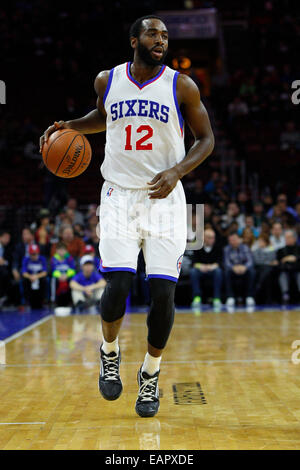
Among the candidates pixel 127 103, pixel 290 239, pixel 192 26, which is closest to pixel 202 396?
pixel 127 103

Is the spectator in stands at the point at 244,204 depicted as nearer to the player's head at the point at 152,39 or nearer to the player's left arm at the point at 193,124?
the player's left arm at the point at 193,124

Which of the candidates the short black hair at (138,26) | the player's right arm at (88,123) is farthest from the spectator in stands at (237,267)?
the short black hair at (138,26)

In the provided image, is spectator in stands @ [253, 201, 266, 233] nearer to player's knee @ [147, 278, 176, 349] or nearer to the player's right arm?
the player's right arm

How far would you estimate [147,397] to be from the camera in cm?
359

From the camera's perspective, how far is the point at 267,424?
330 cm

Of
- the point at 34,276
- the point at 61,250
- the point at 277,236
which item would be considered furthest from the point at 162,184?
the point at 277,236

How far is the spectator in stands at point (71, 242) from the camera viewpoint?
1163 cm

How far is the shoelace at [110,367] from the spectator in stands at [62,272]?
24.1ft

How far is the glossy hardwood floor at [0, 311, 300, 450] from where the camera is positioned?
10.0ft

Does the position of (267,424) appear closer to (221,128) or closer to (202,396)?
(202,396)

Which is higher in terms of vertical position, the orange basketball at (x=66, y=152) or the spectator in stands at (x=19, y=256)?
the orange basketball at (x=66, y=152)

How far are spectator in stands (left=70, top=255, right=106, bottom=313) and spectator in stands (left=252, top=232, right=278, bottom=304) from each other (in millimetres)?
2858

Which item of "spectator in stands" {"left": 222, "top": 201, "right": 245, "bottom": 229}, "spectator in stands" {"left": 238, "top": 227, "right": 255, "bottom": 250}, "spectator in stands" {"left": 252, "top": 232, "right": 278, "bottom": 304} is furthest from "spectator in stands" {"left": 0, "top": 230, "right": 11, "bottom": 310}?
"spectator in stands" {"left": 252, "top": 232, "right": 278, "bottom": 304}

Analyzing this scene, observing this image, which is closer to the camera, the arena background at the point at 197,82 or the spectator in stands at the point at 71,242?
the spectator in stands at the point at 71,242
